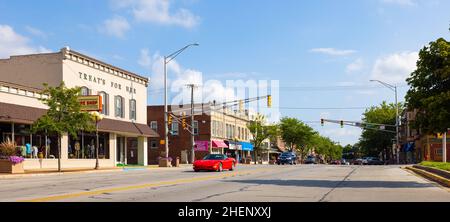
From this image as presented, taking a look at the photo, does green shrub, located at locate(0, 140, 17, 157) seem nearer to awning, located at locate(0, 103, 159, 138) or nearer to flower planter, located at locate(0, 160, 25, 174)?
flower planter, located at locate(0, 160, 25, 174)

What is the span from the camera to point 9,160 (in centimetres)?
3375

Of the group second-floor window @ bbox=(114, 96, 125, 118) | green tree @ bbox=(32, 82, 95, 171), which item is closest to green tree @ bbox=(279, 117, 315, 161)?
second-floor window @ bbox=(114, 96, 125, 118)

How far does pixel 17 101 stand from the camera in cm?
3869

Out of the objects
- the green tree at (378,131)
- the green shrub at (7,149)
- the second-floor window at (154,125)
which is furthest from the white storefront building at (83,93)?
Answer: the green tree at (378,131)

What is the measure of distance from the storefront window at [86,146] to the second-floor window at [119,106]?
8.86 feet

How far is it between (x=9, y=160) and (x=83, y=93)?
13.7 m

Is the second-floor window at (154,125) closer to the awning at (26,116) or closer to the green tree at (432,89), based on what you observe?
the awning at (26,116)

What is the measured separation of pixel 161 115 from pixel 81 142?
33966mm

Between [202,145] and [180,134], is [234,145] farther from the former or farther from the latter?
[180,134]

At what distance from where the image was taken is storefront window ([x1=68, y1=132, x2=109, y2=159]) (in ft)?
150

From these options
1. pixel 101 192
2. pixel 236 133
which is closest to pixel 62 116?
pixel 101 192

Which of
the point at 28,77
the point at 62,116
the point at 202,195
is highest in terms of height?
the point at 28,77
